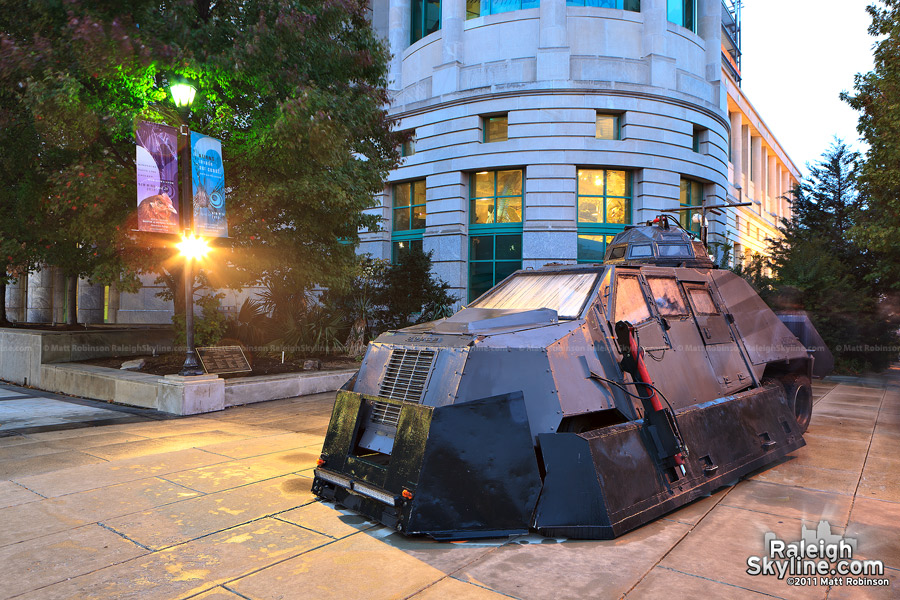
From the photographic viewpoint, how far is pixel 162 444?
7355 mm

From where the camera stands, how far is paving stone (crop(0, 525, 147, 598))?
3598mm

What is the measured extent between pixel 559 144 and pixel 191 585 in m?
20.5

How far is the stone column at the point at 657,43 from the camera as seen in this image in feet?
72.8

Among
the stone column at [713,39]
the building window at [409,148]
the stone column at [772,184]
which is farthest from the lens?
the stone column at [772,184]

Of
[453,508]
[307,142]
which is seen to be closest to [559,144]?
[307,142]

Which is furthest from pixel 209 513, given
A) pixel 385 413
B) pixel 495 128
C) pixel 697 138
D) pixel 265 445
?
pixel 697 138

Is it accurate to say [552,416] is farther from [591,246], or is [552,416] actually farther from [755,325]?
[591,246]

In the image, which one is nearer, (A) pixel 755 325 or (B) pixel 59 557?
(B) pixel 59 557

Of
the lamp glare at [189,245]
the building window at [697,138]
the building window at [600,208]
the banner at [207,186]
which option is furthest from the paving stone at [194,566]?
the building window at [697,138]

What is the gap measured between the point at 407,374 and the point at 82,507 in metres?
3.03

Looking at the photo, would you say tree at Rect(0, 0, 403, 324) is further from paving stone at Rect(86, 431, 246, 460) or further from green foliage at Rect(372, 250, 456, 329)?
green foliage at Rect(372, 250, 456, 329)

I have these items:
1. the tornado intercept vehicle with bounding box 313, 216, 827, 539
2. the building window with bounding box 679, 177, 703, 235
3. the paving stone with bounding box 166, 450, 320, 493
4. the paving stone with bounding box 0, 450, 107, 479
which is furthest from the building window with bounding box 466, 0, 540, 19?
the paving stone with bounding box 0, 450, 107, 479

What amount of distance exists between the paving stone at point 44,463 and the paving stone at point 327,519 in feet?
10.2

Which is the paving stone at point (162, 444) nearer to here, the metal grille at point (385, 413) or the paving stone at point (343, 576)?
the metal grille at point (385, 413)
